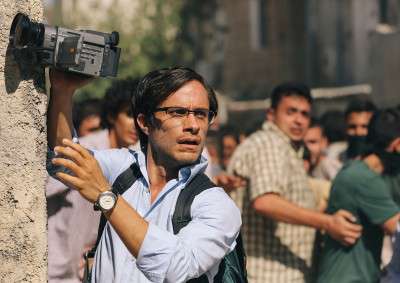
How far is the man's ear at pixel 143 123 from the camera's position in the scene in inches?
140

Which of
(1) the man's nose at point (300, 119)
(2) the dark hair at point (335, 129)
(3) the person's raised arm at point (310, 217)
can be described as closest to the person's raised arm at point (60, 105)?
(3) the person's raised arm at point (310, 217)

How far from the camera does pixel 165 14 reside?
71.8 ft

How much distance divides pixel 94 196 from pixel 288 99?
137 inches

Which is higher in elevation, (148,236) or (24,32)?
(24,32)

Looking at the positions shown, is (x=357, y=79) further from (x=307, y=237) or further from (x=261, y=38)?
(x=307, y=237)

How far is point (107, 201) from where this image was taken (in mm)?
2967

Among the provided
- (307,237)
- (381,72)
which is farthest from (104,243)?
(381,72)

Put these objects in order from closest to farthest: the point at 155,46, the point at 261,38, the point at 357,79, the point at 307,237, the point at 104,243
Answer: the point at 104,243
the point at 307,237
the point at 357,79
the point at 155,46
the point at 261,38

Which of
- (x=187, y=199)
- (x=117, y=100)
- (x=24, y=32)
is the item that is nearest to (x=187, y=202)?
(x=187, y=199)

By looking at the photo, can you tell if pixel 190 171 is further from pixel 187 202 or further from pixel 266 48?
pixel 266 48

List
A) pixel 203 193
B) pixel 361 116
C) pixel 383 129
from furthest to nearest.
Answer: pixel 361 116, pixel 383 129, pixel 203 193

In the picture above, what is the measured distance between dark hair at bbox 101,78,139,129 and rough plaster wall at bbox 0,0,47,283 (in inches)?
90.4

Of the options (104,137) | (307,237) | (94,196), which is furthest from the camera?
(307,237)

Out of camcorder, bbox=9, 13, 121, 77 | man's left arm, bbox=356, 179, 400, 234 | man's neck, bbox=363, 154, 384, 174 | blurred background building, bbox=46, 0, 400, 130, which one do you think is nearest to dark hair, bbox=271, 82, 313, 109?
man's neck, bbox=363, 154, 384, 174
